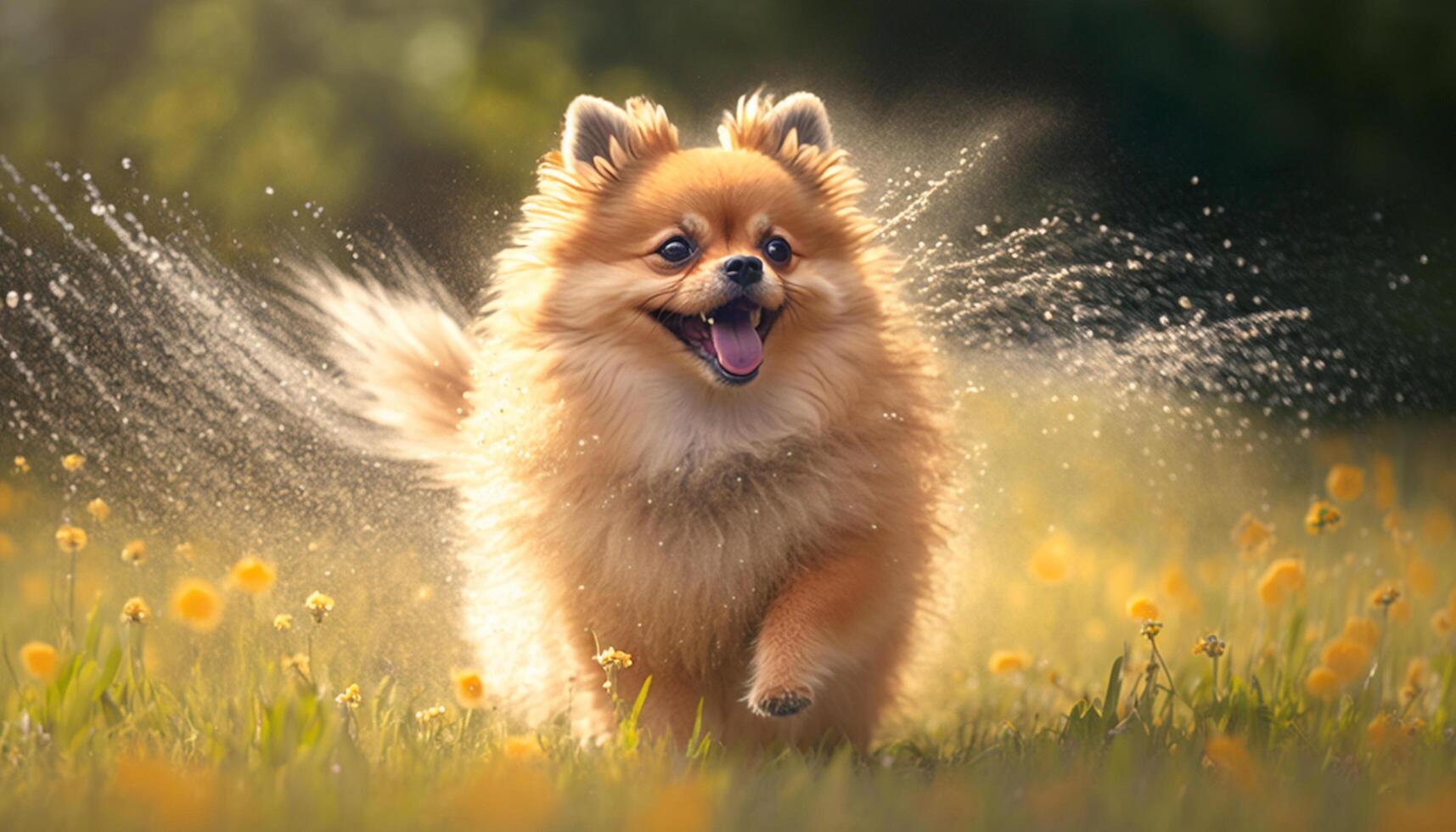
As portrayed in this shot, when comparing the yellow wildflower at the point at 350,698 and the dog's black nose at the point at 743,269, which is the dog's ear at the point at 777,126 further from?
the yellow wildflower at the point at 350,698

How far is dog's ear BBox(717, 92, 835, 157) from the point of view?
12.3ft

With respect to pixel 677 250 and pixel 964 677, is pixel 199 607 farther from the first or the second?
pixel 964 677

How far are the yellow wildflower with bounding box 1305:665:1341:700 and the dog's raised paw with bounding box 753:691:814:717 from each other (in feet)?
4.39

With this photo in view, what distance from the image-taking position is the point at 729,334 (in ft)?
11.1

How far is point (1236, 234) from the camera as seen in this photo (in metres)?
6.58

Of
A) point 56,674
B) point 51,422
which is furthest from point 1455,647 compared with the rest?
point 51,422

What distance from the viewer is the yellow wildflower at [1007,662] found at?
4.17 metres

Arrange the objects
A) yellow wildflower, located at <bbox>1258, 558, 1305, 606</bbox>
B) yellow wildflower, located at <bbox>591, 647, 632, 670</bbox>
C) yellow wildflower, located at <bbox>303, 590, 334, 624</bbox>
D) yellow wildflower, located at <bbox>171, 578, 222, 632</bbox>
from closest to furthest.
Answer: yellow wildflower, located at <bbox>591, 647, 632, 670</bbox>, yellow wildflower, located at <bbox>303, 590, 334, 624</bbox>, yellow wildflower, located at <bbox>171, 578, 222, 632</bbox>, yellow wildflower, located at <bbox>1258, 558, 1305, 606</bbox>

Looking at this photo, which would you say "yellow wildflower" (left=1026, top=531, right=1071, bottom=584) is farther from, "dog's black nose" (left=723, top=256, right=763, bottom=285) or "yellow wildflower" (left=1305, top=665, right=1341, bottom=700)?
"dog's black nose" (left=723, top=256, right=763, bottom=285)

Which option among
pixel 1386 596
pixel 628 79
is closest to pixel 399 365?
pixel 1386 596

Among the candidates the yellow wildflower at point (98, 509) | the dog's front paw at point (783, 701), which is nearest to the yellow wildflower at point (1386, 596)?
the dog's front paw at point (783, 701)

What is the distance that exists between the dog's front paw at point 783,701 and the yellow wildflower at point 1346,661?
144 cm

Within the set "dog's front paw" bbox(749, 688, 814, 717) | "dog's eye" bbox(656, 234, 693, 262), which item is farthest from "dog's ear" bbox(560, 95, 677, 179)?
"dog's front paw" bbox(749, 688, 814, 717)

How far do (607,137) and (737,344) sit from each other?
0.66 metres
